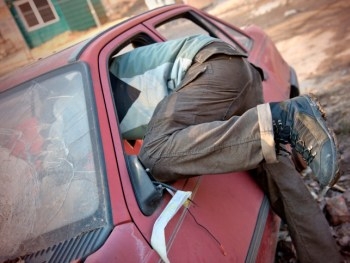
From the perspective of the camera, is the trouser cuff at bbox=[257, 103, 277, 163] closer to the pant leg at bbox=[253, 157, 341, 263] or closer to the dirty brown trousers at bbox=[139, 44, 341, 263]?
the dirty brown trousers at bbox=[139, 44, 341, 263]

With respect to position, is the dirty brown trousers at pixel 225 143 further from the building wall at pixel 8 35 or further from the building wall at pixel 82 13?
the building wall at pixel 8 35

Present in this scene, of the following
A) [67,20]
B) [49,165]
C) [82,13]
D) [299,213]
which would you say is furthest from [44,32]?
[299,213]

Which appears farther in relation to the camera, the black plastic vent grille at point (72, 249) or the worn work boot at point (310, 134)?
the worn work boot at point (310, 134)

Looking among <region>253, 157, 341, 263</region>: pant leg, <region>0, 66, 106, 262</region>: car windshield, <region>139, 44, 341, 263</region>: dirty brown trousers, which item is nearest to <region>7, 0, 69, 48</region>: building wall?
<region>0, 66, 106, 262</region>: car windshield

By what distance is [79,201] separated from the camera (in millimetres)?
1344

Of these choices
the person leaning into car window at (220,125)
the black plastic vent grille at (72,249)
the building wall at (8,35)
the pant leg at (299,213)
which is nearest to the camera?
the black plastic vent grille at (72,249)

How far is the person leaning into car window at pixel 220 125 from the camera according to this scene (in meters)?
1.42

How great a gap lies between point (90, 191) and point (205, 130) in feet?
1.75

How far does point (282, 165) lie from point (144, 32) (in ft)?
3.99

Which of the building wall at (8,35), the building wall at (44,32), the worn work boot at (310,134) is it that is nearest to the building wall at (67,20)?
the building wall at (44,32)

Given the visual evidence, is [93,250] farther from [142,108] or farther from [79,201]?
[142,108]

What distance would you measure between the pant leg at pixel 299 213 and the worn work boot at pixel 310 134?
0.58 metres

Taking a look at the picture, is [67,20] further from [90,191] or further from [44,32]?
[90,191]

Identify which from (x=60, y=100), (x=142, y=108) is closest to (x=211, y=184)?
(x=142, y=108)
